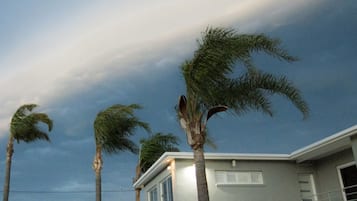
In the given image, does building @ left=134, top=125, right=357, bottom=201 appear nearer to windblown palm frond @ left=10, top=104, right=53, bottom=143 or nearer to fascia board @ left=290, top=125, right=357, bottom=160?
fascia board @ left=290, top=125, right=357, bottom=160

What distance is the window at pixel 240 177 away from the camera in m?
15.6

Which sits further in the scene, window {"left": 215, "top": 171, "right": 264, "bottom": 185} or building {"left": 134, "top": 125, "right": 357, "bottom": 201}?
window {"left": 215, "top": 171, "right": 264, "bottom": 185}

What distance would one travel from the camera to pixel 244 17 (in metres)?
17.5

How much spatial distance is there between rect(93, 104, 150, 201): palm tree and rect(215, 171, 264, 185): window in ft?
20.8

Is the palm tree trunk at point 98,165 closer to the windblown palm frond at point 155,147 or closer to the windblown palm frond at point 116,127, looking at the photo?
the windblown palm frond at point 116,127

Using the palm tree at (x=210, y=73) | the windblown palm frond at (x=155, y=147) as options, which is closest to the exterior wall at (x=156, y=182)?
the windblown palm frond at (x=155, y=147)

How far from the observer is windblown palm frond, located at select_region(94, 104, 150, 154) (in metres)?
19.5

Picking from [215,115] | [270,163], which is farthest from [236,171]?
[215,115]

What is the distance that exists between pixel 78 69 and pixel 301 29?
13980 mm

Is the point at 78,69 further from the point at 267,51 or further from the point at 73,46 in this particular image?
the point at 267,51

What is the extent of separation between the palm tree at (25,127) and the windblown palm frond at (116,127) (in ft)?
9.82

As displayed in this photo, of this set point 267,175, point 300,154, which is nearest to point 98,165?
point 267,175

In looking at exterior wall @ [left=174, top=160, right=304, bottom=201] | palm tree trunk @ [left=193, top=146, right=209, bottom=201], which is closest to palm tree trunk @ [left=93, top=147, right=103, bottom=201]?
exterior wall @ [left=174, top=160, right=304, bottom=201]

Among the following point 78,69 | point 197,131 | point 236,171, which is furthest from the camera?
point 78,69
